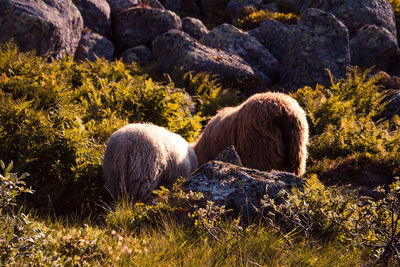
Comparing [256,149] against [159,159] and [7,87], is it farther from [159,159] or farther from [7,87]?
[7,87]

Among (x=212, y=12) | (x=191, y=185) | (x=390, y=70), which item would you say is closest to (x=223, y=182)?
(x=191, y=185)

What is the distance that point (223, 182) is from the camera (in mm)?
3066

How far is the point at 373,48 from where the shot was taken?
13344 mm

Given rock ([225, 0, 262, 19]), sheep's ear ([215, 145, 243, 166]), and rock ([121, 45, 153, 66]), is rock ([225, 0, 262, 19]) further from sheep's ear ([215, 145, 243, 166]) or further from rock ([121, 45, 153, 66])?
sheep's ear ([215, 145, 243, 166])

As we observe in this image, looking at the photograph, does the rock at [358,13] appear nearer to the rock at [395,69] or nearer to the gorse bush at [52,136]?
the rock at [395,69]

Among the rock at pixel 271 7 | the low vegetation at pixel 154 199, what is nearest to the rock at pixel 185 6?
the rock at pixel 271 7

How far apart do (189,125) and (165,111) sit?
0.65 m

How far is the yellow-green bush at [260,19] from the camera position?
725 inches

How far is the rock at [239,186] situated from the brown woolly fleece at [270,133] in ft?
3.80

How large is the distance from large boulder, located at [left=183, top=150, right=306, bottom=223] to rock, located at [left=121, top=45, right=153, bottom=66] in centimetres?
1140

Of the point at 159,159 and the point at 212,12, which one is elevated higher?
the point at 212,12

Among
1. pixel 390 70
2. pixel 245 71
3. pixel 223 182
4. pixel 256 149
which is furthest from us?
pixel 390 70

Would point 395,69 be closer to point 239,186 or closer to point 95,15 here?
point 239,186

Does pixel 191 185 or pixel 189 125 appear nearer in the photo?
pixel 191 185
